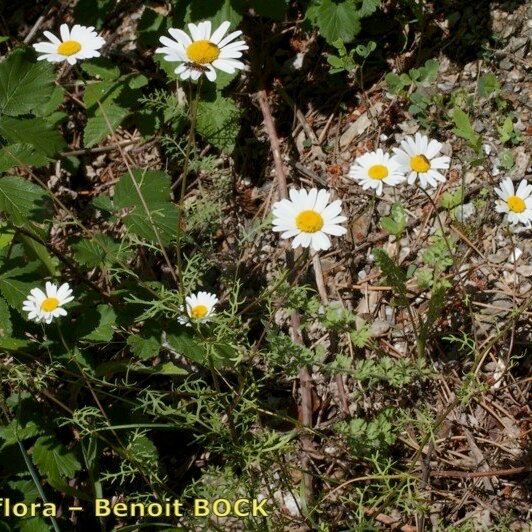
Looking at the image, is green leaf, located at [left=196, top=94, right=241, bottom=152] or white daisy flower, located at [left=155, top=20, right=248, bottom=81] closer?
white daisy flower, located at [left=155, top=20, right=248, bottom=81]

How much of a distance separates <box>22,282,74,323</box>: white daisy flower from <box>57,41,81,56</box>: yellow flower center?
0.68 meters

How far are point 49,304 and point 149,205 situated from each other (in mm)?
454

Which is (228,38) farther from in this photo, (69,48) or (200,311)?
(200,311)

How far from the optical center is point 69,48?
1997 millimetres

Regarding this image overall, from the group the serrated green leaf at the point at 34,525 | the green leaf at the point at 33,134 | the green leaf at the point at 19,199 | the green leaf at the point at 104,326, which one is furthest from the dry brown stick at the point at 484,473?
the green leaf at the point at 33,134

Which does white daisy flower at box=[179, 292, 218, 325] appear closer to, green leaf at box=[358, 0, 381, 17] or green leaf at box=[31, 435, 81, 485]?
green leaf at box=[31, 435, 81, 485]

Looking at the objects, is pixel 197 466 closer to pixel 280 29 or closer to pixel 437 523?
pixel 437 523

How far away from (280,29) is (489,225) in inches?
49.2

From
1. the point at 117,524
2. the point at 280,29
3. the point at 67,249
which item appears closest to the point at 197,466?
the point at 117,524

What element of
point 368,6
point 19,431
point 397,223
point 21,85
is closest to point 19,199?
point 21,85

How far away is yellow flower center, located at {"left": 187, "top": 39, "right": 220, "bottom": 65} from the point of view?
170 centimetres

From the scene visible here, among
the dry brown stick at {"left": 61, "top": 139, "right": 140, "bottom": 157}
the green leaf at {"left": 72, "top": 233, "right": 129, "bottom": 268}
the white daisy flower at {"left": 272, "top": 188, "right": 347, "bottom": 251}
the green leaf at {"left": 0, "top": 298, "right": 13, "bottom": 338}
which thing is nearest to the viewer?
the white daisy flower at {"left": 272, "top": 188, "right": 347, "bottom": 251}

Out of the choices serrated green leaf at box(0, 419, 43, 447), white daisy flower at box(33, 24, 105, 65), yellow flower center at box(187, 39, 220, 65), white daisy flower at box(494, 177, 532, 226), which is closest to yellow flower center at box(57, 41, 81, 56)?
white daisy flower at box(33, 24, 105, 65)

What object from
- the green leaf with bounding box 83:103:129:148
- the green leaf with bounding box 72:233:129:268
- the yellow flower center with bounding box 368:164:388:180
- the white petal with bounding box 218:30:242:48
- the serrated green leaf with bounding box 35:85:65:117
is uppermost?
the serrated green leaf with bounding box 35:85:65:117
